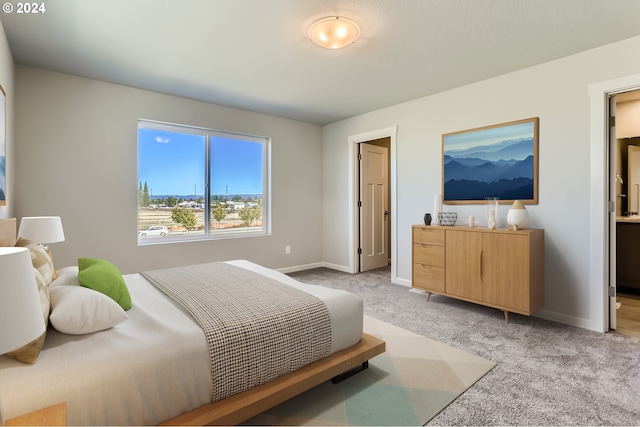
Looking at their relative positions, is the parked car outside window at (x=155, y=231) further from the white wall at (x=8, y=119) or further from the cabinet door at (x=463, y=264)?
the cabinet door at (x=463, y=264)

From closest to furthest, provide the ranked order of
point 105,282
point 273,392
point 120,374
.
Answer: point 120,374
point 273,392
point 105,282

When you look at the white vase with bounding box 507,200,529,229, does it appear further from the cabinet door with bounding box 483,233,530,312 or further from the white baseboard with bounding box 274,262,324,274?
the white baseboard with bounding box 274,262,324,274

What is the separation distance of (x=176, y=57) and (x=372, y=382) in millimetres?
3037

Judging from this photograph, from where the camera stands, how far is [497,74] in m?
3.25

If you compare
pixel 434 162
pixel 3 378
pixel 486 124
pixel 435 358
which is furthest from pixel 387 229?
pixel 3 378

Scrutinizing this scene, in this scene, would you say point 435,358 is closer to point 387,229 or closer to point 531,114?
point 531,114

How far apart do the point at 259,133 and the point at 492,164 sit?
3.07 metres

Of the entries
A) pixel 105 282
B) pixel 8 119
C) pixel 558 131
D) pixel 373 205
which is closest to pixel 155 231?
pixel 8 119

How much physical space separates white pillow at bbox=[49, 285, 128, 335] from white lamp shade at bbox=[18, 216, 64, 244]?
1323mm

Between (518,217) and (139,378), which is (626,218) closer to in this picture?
(518,217)

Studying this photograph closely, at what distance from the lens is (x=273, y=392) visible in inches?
59.3

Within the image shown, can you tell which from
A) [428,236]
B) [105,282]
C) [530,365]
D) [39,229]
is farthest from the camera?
[428,236]

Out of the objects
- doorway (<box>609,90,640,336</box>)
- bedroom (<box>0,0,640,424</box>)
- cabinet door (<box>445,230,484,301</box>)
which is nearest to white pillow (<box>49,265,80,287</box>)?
bedroom (<box>0,0,640,424</box>)

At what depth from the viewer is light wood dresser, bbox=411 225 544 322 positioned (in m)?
2.79
